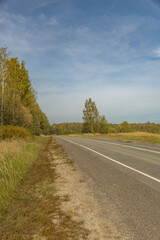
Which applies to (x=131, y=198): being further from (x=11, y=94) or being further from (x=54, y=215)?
(x=11, y=94)

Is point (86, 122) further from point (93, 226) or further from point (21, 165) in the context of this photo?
point (93, 226)

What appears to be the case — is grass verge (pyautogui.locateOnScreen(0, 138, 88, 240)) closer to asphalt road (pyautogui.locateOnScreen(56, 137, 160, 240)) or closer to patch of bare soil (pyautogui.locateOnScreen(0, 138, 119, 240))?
patch of bare soil (pyautogui.locateOnScreen(0, 138, 119, 240))

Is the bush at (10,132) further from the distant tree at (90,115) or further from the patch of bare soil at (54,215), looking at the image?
the distant tree at (90,115)

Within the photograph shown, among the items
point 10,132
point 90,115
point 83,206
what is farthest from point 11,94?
point 90,115

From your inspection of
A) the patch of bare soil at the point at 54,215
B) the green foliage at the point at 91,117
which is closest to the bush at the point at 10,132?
Answer: the patch of bare soil at the point at 54,215

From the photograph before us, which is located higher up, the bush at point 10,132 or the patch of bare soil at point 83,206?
the bush at point 10,132

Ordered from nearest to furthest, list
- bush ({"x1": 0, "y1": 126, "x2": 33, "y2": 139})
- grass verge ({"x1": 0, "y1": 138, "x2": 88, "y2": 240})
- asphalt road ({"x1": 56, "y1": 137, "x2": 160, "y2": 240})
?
grass verge ({"x1": 0, "y1": 138, "x2": 88, "y2": 240})
asphalt road ({"x1": 56, "y1": 137, "x2": 160, "y2": 240})
bush ({"x1": 0, "y1": 126, "x2": 33, "y2": 139})

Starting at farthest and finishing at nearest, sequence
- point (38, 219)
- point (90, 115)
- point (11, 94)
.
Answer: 1. point (90, 115)
2. point (11, 94)
3. point (38, 219)

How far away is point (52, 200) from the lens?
3.63m

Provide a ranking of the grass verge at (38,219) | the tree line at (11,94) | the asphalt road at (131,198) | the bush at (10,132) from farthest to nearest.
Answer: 1. the tree line at (11,94)
2. the bush at (10,132)
3. the asphalt road at (131,198)
4. the grass verge at (38,219)

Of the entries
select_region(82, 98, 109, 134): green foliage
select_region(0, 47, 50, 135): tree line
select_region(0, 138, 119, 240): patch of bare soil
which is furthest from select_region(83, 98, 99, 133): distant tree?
select_region(0, 138, 119, 240): patch of bare soil

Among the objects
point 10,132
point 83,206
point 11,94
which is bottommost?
point 83,206

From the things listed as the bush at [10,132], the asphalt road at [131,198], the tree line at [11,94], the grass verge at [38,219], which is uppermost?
the tree line at [11,94]

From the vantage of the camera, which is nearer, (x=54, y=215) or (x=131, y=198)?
(x=54, y=215)
